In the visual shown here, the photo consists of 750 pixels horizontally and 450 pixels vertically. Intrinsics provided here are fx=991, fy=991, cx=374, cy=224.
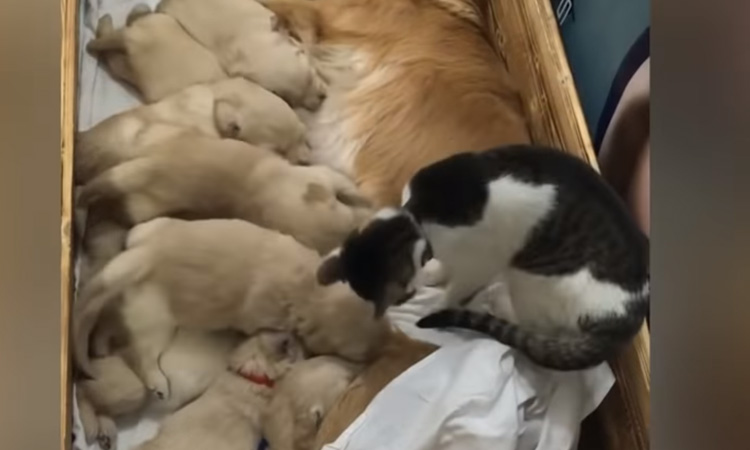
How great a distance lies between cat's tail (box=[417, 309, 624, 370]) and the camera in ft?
3.95

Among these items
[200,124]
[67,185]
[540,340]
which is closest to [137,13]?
[200,124]

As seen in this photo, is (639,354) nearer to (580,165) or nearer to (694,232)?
(580,165)

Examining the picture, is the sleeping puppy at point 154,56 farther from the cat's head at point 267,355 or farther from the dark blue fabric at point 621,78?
the dark blue fabric at point 621,78

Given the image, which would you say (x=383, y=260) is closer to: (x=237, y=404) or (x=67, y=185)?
(x=237, y=404)

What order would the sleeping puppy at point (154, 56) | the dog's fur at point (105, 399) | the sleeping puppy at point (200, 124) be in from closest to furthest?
the dog's fur at point (105, 399) → the sleeping puppy at point (200, 124) → the sleeping puppy at point (154, 56)

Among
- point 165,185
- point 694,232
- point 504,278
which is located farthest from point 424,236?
point 694,232

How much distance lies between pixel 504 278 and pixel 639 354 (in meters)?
0.21

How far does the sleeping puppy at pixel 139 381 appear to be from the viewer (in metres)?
1.32

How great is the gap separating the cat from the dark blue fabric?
0.16 m

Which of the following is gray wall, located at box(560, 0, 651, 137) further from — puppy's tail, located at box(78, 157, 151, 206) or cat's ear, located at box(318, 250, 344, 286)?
puppy's tail, located at box(78, 157, 151, 206)

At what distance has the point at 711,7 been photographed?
43 cm

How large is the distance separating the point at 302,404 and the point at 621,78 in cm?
63

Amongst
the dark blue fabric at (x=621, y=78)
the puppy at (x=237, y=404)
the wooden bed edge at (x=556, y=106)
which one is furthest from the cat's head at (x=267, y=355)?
the dark blue fabric at (x=621, y=78)

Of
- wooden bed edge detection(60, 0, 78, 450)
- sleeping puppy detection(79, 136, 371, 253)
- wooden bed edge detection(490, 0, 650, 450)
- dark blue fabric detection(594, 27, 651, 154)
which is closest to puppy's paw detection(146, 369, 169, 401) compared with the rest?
wooden bed edge detection(60, 0, 78, 450)
